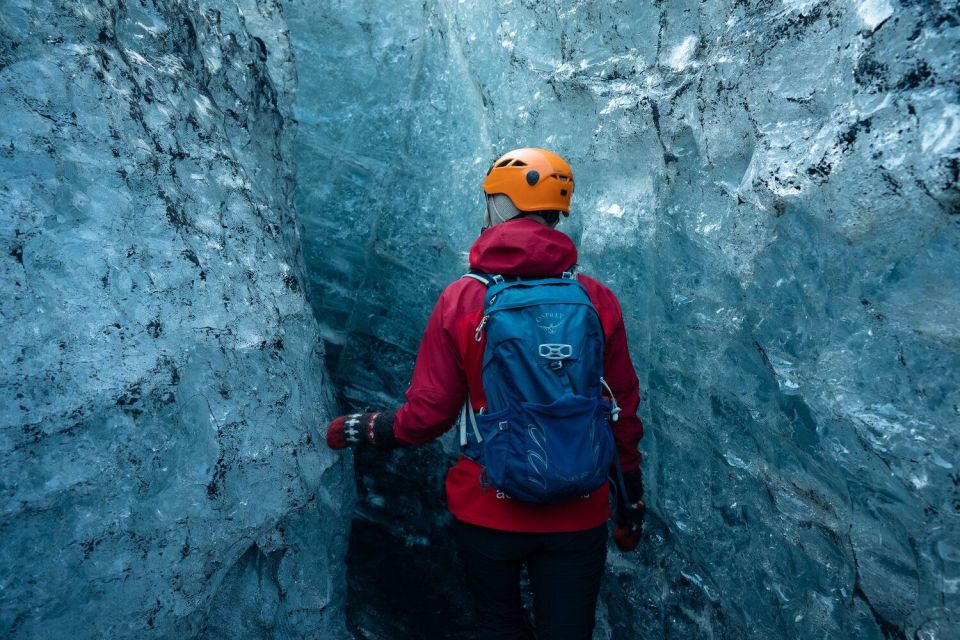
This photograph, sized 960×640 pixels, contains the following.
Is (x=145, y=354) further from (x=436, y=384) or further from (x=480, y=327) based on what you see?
(x=480, y=327)

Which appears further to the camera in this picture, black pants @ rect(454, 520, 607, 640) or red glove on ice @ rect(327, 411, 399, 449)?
red glove on ice @ rect(327, 411, 399, 449)

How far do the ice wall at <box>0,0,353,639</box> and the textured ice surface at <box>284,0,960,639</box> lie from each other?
0.90 m

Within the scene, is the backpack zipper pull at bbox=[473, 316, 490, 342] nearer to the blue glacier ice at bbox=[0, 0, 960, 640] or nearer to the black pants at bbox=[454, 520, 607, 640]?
the black pants at bbox=[454, 520, 607, 640]

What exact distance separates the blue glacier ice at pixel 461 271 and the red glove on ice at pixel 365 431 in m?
0.23

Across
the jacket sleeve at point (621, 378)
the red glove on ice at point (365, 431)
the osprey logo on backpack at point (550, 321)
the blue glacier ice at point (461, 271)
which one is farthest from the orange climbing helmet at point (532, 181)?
the red glove on ice at point (365, 431)

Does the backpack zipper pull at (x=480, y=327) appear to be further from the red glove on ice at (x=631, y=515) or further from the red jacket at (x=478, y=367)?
the red glove on ice at (x=631, y=515)

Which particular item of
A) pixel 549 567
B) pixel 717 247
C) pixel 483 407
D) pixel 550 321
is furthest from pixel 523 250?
pixel 549 567

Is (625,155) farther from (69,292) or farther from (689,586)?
(69,292)

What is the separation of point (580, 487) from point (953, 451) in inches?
41.6

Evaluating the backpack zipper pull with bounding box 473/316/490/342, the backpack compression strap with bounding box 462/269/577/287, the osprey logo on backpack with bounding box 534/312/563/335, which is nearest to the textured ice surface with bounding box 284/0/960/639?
the backpack compression strap with bounding box 462/269/577/287

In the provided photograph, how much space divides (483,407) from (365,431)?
21.2 inches

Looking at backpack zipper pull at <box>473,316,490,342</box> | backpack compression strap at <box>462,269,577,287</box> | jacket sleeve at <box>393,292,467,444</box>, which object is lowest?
jacket sleeve at <box>393,292,467,444</box>

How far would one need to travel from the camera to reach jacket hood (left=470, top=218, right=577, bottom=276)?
7.66 ft

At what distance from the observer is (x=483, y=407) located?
2.29m
